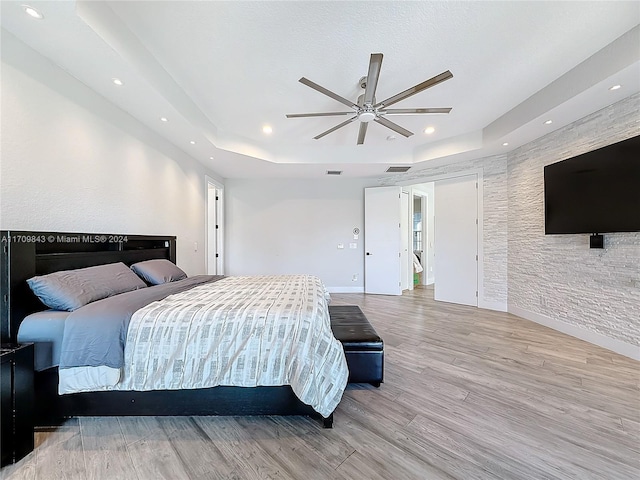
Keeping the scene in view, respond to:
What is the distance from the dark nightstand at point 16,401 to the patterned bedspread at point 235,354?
432mm

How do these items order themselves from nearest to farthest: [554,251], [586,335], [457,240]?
[586,335] → [554,251] → [457,240]

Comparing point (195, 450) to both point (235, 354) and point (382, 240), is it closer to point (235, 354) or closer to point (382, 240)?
point (235, 354)

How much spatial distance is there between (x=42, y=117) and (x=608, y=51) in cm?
473

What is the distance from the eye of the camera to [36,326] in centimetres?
160

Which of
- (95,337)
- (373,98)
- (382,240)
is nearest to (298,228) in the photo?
(382,240)

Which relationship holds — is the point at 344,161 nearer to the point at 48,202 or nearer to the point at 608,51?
the point at 608,51

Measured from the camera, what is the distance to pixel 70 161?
221cm

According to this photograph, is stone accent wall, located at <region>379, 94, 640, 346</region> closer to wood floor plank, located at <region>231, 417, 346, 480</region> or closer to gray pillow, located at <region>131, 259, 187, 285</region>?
wood floor plank, located at <region>231, 417, 346, 480</region>

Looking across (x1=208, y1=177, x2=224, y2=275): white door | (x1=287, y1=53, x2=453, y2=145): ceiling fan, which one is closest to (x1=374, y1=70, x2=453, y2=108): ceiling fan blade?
(x1=287, y1=53, x2=453, y2=145): ceiling fan

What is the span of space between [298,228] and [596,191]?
471 centimetres

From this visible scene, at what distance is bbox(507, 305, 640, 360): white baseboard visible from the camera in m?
2.62

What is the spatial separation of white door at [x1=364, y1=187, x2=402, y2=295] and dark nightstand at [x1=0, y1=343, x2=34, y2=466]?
5140mm

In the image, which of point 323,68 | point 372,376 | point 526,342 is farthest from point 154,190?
point 526,342

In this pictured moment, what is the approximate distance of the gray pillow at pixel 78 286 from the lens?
5.63 ft
